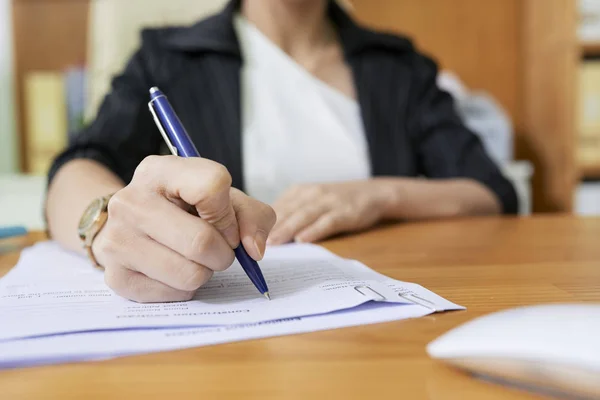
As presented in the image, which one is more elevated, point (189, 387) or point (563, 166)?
point (189, 387)

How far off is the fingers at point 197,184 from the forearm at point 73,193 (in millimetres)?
178

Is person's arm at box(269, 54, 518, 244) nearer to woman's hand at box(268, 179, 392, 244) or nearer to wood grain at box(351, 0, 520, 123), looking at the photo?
woman's hand at box(268, 179, 392, 244)

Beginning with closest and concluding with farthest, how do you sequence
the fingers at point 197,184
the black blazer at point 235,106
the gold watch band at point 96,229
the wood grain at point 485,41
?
the fingers at point 197,184
the gold watch band at point 96,229
the black blazer at point 235,106
the wood grain at point 485,41

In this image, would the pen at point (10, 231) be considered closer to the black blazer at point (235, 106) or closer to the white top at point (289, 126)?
the black blazer at point (235, 106)

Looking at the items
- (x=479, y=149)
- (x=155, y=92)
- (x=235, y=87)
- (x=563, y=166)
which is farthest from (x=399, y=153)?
(x=563, y=166)

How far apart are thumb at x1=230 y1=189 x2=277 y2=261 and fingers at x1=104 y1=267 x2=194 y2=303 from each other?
0.04 m

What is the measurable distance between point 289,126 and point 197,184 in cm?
62

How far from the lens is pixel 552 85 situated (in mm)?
1777

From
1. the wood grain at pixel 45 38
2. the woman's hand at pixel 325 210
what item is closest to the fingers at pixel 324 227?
the woman's hand at pixel 325 210

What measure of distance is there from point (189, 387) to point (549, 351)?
5.0 inches

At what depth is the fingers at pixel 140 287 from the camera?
1.11 feet

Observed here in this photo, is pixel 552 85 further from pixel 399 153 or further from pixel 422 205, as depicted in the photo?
pixel 422 205

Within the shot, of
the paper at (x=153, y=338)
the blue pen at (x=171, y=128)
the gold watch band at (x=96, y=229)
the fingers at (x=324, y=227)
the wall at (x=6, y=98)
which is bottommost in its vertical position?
the wall at (x=6, y=98)

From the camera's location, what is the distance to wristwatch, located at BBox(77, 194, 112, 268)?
42 centimetres
